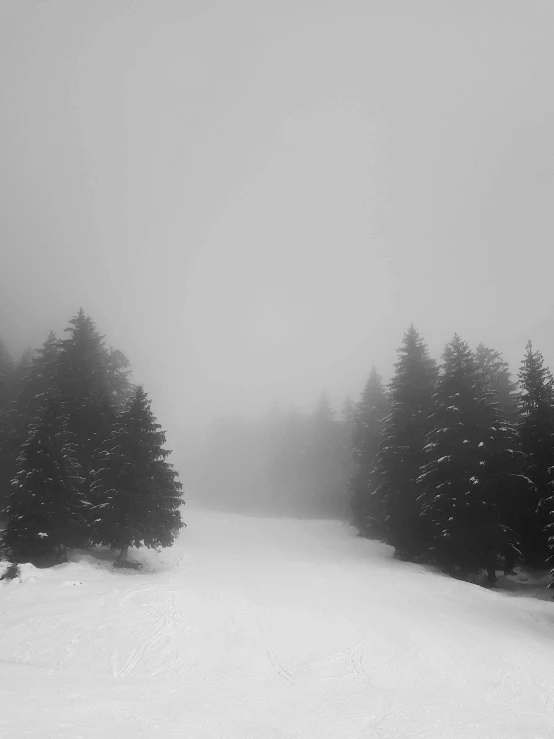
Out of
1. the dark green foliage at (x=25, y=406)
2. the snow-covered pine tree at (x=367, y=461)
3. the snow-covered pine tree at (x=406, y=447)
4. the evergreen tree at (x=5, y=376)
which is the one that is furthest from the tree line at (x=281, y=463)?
the evergreen tree at (x=5, y=376)

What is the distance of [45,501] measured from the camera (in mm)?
21125

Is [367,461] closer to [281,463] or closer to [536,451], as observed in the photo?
[536,451]

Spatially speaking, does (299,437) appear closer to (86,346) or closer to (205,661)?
(86,346)

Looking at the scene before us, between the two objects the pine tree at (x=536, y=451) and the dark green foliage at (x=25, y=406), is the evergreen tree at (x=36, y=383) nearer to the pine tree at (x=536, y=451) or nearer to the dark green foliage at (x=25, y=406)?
the dark green foliage at (x=25, y=406)

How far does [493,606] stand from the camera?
18.6m

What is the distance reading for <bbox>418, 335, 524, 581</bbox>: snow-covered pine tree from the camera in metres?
23.4

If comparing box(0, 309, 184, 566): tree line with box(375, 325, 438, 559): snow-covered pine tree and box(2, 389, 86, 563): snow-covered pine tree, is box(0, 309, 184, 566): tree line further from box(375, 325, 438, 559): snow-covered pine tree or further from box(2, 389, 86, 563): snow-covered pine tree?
box(375, 325, 438, 559): snow-covered pine tree

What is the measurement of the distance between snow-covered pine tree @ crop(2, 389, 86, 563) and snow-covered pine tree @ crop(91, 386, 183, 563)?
1328 mm

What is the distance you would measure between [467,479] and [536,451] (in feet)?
18.6

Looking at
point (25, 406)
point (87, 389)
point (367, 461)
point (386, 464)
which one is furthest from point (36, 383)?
point (367, 461)

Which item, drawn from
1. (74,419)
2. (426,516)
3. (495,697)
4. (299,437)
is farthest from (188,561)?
(299,437)

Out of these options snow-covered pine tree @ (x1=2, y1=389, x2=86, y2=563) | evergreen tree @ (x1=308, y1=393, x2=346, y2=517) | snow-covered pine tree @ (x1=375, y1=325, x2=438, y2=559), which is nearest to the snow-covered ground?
snow-covered pine tree @ (x1=2, y1=389, x2=86, y2=563)

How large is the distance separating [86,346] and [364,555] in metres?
26.3

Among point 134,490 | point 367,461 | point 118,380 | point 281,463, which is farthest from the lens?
point 281,463
